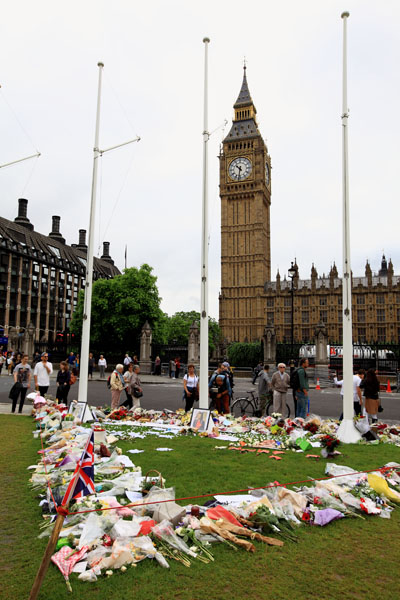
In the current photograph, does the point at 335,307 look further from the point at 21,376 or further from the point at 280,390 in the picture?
the point at 21,376

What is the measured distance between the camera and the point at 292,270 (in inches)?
1129

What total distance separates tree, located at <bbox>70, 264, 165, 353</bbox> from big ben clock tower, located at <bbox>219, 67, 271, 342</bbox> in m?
34.5

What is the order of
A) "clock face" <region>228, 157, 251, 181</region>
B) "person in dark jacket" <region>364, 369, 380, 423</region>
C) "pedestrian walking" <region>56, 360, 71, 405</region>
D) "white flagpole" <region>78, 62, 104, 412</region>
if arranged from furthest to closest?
1. "clock face" <region>228, 157, 251, 181</region>
2. "pedestrian walking" <region>56, 360, 71, 405</region>
3. "white flagpole" <region>78, 62, 104, 412</region>
4. "person in dark jacket" <region>364, 369, 380, 423</region>

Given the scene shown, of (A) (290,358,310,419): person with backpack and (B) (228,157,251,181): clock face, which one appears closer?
(A) (290,358,310,419): person with backpack

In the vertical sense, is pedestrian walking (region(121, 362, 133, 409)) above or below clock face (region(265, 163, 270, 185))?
below

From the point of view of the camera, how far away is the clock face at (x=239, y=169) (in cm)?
8556

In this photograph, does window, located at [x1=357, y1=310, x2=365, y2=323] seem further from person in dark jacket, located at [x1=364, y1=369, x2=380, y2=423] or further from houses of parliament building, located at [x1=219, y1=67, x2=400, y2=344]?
person in dark jacket, located at [x1=364, y1=369, x2=380, y2=423]

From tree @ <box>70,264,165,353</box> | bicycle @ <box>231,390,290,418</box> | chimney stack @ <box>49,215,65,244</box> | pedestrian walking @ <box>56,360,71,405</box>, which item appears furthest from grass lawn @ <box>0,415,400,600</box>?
chimney stack @ <box>49,215,65,244</box>

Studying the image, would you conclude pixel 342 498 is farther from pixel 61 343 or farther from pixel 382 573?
pixel 61 343

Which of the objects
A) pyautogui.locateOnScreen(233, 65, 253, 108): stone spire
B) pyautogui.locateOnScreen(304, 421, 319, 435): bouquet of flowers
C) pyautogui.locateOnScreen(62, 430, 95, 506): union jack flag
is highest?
pyautogui.locateOnScreen(233, 65, 253, 108): stone spire

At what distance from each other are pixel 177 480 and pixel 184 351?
3368 cm

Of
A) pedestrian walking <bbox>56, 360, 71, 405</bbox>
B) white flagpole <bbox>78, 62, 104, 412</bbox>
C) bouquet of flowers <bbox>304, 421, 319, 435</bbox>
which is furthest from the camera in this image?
pedestrian walking <bbox>56, 360, 71, 405</bbox>

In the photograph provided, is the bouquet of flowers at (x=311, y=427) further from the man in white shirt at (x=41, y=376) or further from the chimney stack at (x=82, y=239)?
the chimney stack at (x=82, y=239)

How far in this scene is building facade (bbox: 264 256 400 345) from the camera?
257 feet
